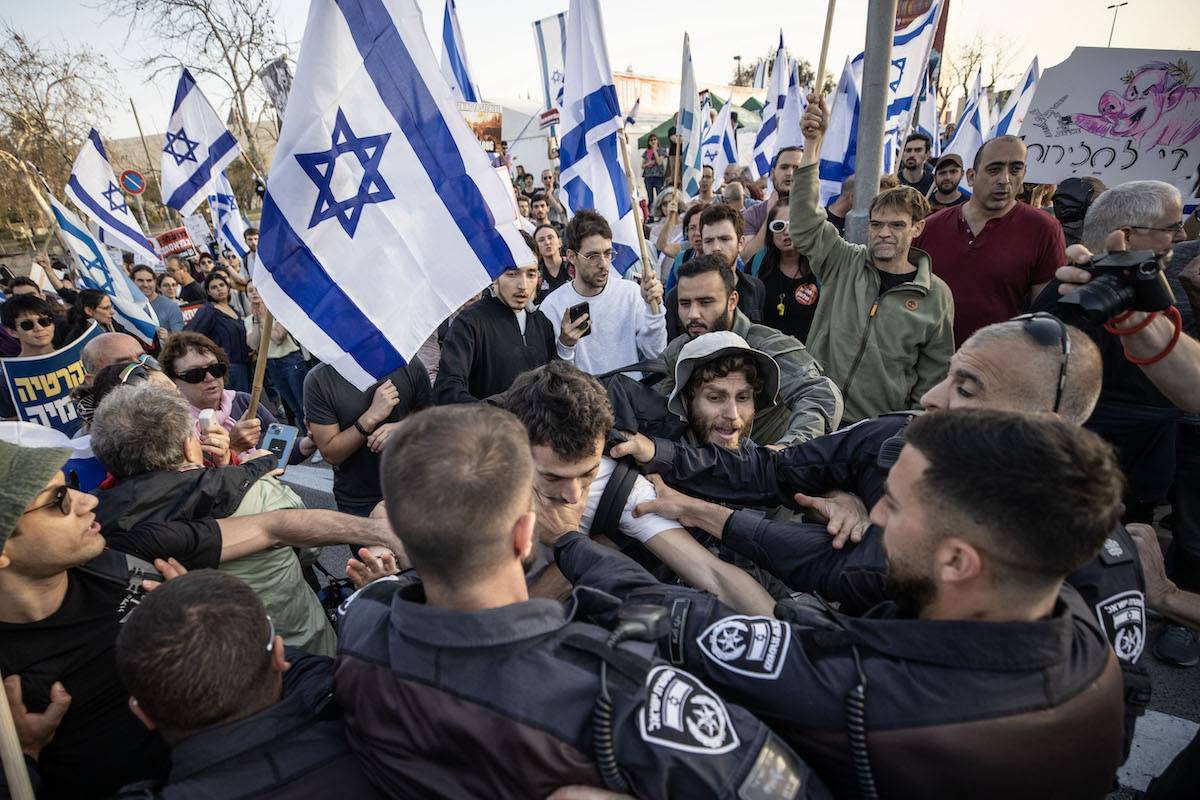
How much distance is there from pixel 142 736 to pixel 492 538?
1.44 metres

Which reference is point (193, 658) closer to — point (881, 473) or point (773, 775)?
point (773, 775)

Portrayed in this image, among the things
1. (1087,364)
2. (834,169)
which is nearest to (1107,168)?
(834,169)

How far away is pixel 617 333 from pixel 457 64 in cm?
484

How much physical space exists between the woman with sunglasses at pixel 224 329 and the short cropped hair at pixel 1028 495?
6982 millimetres

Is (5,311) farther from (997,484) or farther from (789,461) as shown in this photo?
(997,484)

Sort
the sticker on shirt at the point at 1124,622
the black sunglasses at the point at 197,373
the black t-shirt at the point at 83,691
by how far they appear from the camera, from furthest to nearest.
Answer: the black sunglasses at the point at 197,373 < the black t-shirt at the point at 83,691 < the sticker on shirt at the point at 1124,622

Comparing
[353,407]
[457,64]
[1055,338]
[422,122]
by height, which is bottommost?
[353,407]

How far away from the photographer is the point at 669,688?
1172mm

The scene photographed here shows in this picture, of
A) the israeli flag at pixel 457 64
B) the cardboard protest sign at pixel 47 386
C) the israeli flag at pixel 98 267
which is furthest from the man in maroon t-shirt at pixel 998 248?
the israeli flag at pixel 98 267

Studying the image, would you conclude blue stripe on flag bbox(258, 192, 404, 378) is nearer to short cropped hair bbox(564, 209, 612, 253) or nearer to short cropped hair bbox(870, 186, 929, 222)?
short cropped hair bbox(564, 209, 612, 253)

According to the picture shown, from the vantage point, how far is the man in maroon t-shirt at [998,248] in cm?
413

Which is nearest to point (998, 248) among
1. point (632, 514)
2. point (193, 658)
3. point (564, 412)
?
point (632, 514)

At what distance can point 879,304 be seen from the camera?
3.69m

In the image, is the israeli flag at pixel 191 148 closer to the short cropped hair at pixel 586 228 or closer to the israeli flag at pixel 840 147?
the short cropped hair at pixel 586 228
